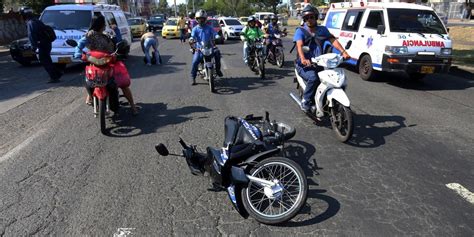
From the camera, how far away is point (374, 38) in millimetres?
9555

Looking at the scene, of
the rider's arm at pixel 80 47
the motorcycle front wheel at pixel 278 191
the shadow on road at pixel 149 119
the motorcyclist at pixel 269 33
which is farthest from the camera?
the motorcyclist at pixel 269 33

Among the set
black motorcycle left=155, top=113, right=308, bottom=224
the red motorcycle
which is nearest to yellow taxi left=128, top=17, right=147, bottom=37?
the red motorcycle

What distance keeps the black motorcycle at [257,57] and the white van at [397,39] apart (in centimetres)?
232

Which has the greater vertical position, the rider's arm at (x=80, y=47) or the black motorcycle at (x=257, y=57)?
the rider's arm at (x=80, y=47)

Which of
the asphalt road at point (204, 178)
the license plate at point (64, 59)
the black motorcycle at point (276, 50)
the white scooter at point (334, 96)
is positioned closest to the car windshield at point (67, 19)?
the license plate at point (64, 59)

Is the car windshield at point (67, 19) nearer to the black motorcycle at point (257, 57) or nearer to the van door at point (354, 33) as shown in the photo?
the black motorcycle at point (257, 57)

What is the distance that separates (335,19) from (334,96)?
26.0 feet

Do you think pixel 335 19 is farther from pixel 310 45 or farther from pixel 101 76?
pixel 101 76

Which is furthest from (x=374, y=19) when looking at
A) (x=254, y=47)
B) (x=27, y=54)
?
(x=27, y=54)

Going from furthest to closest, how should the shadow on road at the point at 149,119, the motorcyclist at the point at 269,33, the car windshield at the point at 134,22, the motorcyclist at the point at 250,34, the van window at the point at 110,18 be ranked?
the car windshield at the point at 134,22 < the van window at the point at 110,18 < the motorcyclist at the point at 269,33 < the motorcyclist at the point at 250,34 < the shadow on road at the point at 149,119

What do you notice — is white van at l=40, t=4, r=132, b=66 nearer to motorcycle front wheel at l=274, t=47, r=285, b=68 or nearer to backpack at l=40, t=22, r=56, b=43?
backpack at l=40, t=22, r=56, b=43

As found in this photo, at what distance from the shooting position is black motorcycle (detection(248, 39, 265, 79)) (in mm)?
10469

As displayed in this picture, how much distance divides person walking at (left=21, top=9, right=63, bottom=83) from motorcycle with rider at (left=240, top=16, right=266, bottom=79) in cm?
587

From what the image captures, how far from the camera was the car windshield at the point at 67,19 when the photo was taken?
12.3 metres
